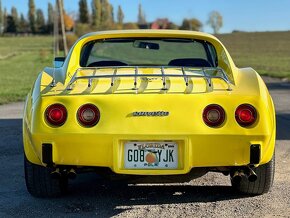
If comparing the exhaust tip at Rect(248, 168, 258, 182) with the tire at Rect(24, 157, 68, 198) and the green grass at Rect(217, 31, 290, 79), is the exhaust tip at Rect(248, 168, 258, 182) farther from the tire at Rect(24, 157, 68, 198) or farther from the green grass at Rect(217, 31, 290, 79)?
the green grass at Rect(217, 31, 290, 79)

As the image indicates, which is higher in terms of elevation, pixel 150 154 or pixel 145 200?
pixel 150 154

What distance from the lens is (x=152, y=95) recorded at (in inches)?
148

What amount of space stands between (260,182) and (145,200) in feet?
3.23

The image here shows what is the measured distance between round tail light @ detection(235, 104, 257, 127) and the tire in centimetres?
155

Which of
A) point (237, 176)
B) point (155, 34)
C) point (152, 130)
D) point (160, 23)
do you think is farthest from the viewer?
point (160, 23)

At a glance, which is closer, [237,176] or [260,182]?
[237,176]

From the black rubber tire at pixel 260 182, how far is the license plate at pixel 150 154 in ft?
2.76

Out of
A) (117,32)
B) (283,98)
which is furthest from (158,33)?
(283,98)

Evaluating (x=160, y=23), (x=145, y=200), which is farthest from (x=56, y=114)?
(x=160, y=23)

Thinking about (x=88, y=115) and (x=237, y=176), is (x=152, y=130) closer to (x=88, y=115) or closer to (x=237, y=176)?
(x=88, y=115)

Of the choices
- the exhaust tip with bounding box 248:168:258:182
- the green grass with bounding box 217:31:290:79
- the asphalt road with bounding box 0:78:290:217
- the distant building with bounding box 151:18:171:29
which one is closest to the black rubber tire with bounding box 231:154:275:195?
the asphalt road with bounding box 0:78:290:217

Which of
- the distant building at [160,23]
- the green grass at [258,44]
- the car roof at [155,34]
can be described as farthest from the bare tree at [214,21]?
the car roof at [155,34]

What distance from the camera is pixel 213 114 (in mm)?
3766

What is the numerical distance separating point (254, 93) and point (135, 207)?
4.34ft
